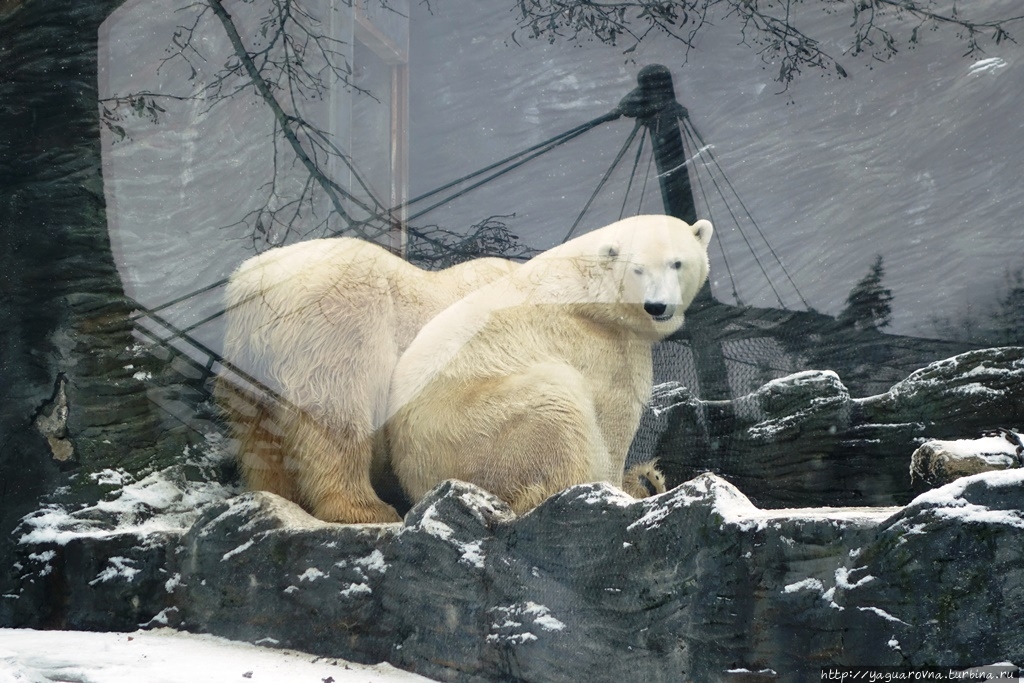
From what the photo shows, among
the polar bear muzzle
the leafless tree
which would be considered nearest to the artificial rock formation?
the polar bear muzzle

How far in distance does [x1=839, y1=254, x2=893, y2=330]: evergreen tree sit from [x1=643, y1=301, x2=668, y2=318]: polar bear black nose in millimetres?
663

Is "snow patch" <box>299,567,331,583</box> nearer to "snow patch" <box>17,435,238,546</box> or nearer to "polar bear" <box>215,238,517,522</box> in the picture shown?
"polar bear" <box>215,238,517,522</box>

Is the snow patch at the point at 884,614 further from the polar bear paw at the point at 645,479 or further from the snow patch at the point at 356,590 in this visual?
the snow patch at the point at 356,590

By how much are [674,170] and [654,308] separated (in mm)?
566

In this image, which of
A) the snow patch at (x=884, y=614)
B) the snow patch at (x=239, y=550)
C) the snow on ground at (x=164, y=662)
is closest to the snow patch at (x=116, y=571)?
the snow on ground at (x=164, y=662)

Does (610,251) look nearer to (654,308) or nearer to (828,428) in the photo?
(654,308)

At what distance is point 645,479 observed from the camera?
11.4 feet

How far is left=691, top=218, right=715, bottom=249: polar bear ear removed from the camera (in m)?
3.44

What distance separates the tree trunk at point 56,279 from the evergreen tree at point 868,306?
2778 mm

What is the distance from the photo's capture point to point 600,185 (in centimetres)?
350

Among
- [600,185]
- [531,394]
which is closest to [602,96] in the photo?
[600,185]

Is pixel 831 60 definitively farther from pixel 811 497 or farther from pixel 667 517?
pixel 667 517

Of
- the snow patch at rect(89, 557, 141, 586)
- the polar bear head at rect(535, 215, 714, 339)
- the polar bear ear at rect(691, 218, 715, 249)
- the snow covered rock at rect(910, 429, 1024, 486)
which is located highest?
the polar bear ear at rect(691, 218, 715, 249)

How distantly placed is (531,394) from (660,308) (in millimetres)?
549
